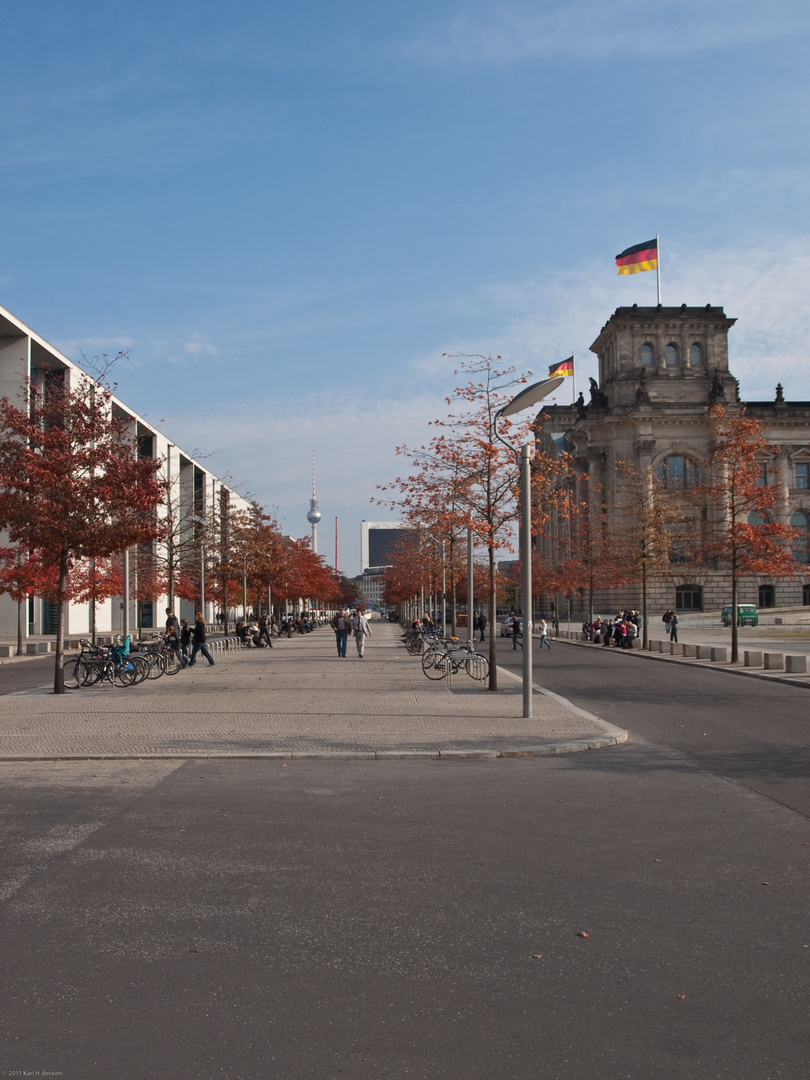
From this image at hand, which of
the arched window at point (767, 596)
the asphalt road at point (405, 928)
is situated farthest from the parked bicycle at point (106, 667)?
the arched window at point (767, 596)

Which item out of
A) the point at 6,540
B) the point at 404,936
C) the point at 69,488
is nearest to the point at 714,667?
the point at 69,488

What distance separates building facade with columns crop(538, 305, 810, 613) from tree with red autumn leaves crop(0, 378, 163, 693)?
7006 cm

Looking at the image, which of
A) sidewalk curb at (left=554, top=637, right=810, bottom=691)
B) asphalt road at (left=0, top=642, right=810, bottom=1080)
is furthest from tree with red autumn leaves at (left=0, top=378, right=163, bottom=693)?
sidewalk curb at (left=554, top=637, right=810, bottom=691)

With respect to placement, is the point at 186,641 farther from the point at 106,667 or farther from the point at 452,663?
the point at 452,663

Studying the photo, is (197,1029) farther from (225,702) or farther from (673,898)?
(225,702)

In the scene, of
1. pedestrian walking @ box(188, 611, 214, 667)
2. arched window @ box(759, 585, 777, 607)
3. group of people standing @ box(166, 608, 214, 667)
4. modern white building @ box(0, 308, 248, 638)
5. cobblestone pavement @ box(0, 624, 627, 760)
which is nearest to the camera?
cobblestone pavement @ box(0, 624, 627, 760)

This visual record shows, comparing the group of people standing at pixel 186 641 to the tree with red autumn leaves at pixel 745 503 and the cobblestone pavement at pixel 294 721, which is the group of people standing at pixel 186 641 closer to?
the cobblestone pavement at pixel 294 721

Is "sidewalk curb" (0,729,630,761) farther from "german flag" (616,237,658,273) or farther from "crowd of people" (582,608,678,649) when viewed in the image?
"german flag" (616,237,658,273)

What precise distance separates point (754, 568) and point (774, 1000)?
31.0 metres

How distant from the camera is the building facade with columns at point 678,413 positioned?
88938mm

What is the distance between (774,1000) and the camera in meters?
4.33

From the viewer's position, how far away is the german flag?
2648 inches

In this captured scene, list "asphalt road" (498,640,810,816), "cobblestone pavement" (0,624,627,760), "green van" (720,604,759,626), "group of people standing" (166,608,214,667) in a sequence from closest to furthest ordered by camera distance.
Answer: "asphalt road" (498,640,810,816) < "cobblestone pavement" (0,624,627,760) < "group of people standing" (166,608,214,667) < "green van" (720,604,759,626)

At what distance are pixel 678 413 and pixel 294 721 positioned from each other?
81396 mm
